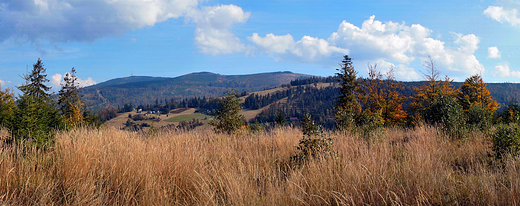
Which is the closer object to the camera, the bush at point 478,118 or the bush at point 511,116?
the bush at point 511,116

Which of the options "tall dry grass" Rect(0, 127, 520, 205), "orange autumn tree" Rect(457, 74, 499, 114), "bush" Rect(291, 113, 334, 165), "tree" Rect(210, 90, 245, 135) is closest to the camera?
"tall dry grass" Rect(0, 127, 520, 205)

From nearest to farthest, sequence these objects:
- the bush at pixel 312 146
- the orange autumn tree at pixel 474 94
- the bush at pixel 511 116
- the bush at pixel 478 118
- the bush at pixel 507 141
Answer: the bush at pixel 312 146, the bush at pixel 507 141, the bush at pixel 511 116, the bush at pixel 478 118, the orange autumn tree at pixel 474 94

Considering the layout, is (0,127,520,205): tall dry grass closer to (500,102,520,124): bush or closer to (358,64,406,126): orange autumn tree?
(500,102,520,124): bush

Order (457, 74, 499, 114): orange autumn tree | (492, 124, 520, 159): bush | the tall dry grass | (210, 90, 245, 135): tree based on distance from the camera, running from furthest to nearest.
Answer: (457, 74, 499, 114): orange autumn tree < (210, 90, 245, 135): tree < (492, 124, 520, 159): bush < the tall dry grass

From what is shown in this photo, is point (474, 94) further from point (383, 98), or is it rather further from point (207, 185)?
point (207, 185)

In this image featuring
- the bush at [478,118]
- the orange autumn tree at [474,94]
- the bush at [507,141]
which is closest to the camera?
the bush at [507,141]

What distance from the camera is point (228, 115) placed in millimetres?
16297

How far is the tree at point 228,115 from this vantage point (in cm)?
1590

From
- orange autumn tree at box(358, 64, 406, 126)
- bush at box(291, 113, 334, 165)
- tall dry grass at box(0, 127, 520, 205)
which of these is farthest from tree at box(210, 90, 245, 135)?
orange autumn tree at box(358, 64, 406, 126)

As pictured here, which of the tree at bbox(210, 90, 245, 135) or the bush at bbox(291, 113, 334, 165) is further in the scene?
the tree at bbox(210, 90, 245, 135)

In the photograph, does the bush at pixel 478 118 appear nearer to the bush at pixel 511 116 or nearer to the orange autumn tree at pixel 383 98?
the bush at pixel 511 116

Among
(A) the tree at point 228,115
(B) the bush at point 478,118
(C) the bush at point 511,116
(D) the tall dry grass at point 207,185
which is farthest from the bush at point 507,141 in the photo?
(A) the tree at point 228,115

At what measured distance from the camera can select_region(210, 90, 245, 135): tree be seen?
52.2ft

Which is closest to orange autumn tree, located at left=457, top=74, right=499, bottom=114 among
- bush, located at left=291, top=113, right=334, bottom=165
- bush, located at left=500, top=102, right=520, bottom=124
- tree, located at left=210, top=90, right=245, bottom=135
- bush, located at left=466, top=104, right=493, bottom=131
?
bush, located at left=500, top=102, right=520, bottom=124
